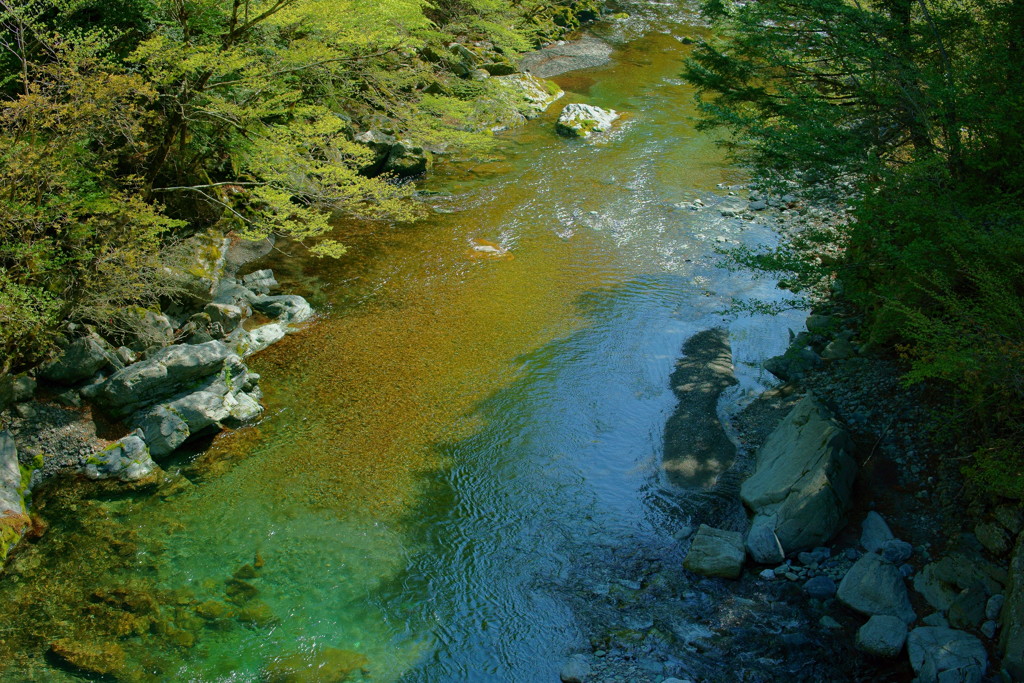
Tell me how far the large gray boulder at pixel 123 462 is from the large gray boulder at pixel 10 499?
64 cm

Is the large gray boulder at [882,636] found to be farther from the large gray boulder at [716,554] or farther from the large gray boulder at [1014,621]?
the large gray boulder at [716,554]

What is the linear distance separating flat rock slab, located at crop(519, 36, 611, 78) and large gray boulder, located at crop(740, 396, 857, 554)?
57.2 feet

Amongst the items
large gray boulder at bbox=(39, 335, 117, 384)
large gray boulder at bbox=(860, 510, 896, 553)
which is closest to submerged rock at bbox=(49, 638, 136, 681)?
large gray boulder at bbox=(39, 335, 117, 384)

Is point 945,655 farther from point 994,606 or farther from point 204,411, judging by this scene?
point 204,411

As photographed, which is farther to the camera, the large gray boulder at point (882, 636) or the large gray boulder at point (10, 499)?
the large gray boulder at point (10, 499)

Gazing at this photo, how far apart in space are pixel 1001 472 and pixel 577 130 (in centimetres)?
1426

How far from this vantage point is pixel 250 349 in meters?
9.72

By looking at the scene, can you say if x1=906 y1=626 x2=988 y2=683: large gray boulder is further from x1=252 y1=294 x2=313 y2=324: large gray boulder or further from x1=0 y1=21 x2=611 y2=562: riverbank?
x1=252 y1=294 x2=313 y2=324: large gray boulder

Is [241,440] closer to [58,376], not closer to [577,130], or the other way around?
[58,376]

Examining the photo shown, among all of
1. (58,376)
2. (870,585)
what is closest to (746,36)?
(870,585)

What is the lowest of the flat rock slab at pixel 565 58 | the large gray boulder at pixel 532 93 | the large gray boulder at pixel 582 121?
the large gray boulder at pixel 582 121

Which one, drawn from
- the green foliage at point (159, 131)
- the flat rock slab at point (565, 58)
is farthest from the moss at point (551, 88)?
the green foliage at point (159, 131)

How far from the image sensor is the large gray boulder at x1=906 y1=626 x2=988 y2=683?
15.9 ft

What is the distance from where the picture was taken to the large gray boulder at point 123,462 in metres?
7.43
